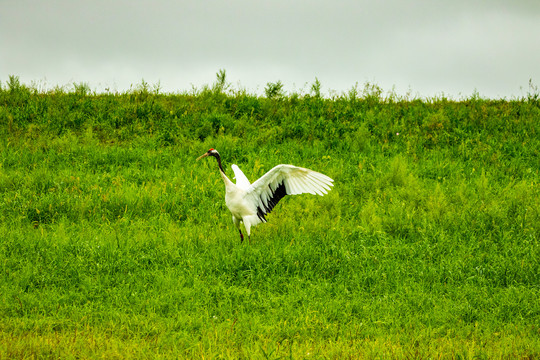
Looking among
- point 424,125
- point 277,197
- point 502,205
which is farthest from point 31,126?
point 502,205

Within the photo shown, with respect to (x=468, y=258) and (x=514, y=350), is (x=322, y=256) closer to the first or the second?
(x=468, y=258)

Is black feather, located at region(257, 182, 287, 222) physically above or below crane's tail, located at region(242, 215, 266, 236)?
above

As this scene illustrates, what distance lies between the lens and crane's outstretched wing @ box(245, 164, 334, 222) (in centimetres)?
693

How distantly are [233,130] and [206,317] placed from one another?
24.6ft

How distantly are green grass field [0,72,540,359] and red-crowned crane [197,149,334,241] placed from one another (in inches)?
16.9

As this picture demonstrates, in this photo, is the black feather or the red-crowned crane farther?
the black feather

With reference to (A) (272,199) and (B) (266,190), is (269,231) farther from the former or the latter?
(B) (266,190)

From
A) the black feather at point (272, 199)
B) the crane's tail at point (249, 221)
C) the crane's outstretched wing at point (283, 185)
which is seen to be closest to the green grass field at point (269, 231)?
the crane's tail at point (249, 221)

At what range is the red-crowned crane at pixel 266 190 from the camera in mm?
6980

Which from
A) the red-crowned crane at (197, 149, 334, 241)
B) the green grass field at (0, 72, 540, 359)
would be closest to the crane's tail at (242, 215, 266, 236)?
the red-crowned crane at (197, 149, 334, 241)

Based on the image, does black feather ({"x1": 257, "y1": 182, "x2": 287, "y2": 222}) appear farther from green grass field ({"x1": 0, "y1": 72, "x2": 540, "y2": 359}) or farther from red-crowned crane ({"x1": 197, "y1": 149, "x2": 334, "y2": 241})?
green grass field ({"x1": 0, "y1": 72, "x2": 540, "y2": 359})

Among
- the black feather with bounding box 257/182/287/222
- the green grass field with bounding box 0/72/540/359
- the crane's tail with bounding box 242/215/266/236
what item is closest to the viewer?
the green grass field with bounding box 0/72/540/359

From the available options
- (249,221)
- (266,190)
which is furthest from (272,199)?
(249,221)

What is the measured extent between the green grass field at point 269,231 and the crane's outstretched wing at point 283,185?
612 mm
